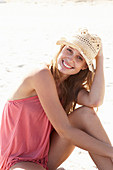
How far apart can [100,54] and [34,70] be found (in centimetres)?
59

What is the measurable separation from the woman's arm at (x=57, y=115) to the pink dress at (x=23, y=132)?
4.8 inches

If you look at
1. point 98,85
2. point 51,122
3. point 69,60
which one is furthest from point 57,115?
point 98,85

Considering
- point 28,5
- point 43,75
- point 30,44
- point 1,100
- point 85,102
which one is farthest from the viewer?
point 28,5

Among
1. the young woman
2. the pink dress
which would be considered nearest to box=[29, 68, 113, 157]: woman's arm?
the young woman

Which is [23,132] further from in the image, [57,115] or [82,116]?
[82,116]

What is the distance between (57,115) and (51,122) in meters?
0.07

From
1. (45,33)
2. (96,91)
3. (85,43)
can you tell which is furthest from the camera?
(45,33)

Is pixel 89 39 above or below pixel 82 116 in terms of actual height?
above

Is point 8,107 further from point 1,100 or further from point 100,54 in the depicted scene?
point 1,100

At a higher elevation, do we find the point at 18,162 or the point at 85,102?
the point at 85,102

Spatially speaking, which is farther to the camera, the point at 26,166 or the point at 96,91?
the point at 96,91

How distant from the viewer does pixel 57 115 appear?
8.21ft

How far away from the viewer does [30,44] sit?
286 inches

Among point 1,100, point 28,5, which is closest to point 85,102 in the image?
point 1,100
